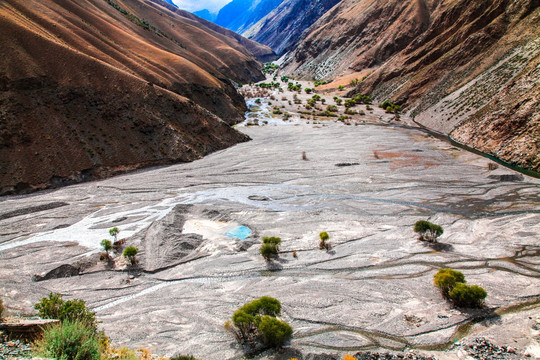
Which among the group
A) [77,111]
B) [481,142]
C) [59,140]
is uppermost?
[77,111]

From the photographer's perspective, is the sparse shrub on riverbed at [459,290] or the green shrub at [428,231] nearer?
the sparse shrub on riverbed at [459,290]

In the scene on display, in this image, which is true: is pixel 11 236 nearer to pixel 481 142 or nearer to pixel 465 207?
pixel 465 207

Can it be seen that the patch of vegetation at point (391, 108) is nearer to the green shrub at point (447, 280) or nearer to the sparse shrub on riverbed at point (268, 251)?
the sparse shrub on riverbed at point (268, 251)

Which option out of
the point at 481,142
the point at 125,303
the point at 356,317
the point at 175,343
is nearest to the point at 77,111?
the point at 125,303

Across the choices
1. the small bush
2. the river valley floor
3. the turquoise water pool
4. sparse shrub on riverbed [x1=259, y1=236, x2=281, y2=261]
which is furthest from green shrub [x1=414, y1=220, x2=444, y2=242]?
the small bush

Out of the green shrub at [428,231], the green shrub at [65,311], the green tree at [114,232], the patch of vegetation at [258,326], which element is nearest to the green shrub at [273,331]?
the patch of vegetation at [258,326]

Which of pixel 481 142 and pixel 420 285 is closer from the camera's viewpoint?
pixel 420 285
